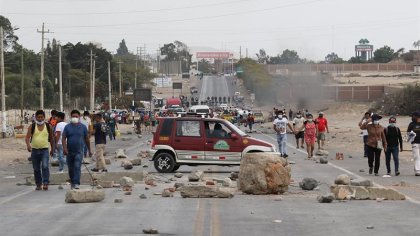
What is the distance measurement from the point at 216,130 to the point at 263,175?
27.0ft

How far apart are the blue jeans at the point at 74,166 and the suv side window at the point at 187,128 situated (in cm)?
778

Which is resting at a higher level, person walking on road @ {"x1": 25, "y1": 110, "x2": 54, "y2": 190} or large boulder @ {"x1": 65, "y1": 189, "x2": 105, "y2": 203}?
person walking on road @ {"x1": 25, "y1": 110, "x2": 54, "y2": 190}

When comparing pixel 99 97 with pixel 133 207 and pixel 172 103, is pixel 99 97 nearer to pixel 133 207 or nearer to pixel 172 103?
pixel 172 103

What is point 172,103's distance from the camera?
372ft

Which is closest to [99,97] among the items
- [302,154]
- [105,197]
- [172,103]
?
[172,103]

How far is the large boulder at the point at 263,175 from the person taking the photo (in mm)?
18453

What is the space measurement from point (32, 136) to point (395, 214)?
8.57m

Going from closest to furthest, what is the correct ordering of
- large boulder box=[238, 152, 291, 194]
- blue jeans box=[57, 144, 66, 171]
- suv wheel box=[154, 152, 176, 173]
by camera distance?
large boulder box=[238, 152, 291, 194], blue jeans box=[57, 144, 66, 171], suv wheel box=[154, 152, 176, 173]

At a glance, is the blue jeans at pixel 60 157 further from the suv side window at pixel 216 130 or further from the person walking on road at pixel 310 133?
the person walking on road at pixel 310 133

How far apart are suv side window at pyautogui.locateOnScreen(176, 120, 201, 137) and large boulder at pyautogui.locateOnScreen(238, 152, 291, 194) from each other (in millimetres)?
7827

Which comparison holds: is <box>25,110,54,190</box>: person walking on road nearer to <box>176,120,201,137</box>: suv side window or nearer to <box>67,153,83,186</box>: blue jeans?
<box>67,153,83,186</box>: blue jeans

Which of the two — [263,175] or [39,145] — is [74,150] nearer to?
[39,145]

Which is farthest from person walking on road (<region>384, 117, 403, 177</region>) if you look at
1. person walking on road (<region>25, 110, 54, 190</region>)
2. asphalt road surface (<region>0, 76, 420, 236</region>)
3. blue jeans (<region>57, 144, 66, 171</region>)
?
person walking on road (<region>25, 110, 54, 190</region>)

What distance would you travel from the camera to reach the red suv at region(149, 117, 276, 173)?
26.3 metres
